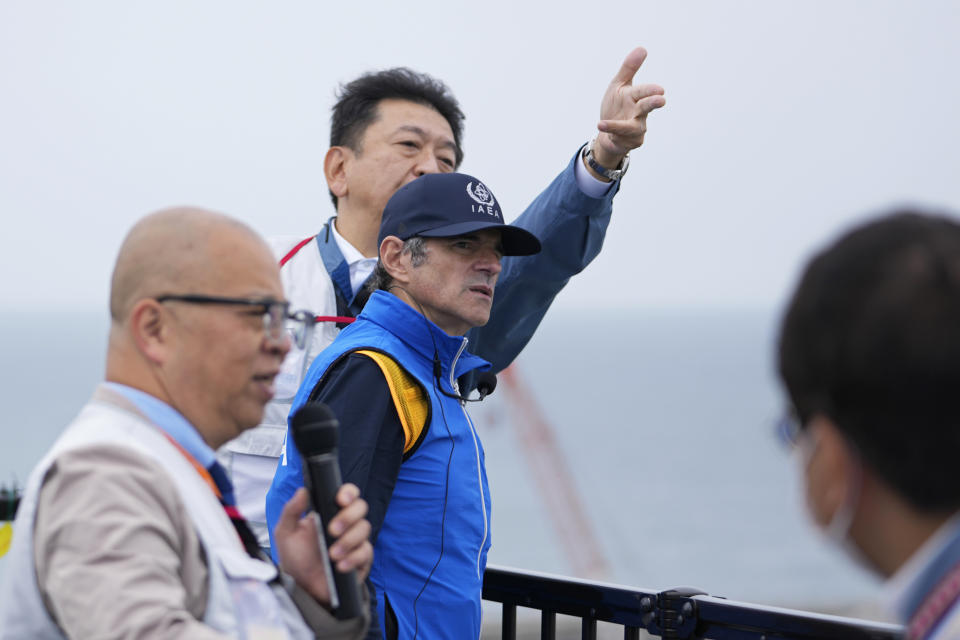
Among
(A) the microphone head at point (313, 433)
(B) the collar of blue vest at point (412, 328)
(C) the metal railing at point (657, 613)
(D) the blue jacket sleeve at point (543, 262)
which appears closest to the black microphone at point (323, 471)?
(A) the microphone head at point (313, 433)

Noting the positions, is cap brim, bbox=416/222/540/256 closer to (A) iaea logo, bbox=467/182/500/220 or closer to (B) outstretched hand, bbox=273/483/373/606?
(A) iaea logo, bbox=467/182/500/220

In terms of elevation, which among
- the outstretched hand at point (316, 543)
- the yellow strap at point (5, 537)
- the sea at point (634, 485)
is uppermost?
the outstretched hand at point (316, 543)

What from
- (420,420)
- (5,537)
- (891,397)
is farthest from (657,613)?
(5,537)

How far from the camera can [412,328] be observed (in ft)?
9.75

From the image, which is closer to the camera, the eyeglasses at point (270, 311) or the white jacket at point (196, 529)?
the white jacket at point (196, 529)

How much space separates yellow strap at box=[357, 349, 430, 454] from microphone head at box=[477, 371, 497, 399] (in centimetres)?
43

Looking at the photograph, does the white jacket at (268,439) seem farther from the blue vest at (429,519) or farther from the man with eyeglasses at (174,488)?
the man with eyeglasses at (174,488)

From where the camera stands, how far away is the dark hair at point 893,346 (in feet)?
4.40

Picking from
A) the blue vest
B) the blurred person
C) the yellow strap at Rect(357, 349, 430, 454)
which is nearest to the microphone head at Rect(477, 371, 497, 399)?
the blurred person

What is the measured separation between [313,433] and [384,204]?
6.18 feet

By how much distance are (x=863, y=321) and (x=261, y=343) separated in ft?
3.35

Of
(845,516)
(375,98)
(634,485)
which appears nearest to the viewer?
(845,516)

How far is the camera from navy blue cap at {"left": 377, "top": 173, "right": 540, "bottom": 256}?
3.11 meters

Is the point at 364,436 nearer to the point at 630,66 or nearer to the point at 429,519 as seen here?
the point at 429,519
